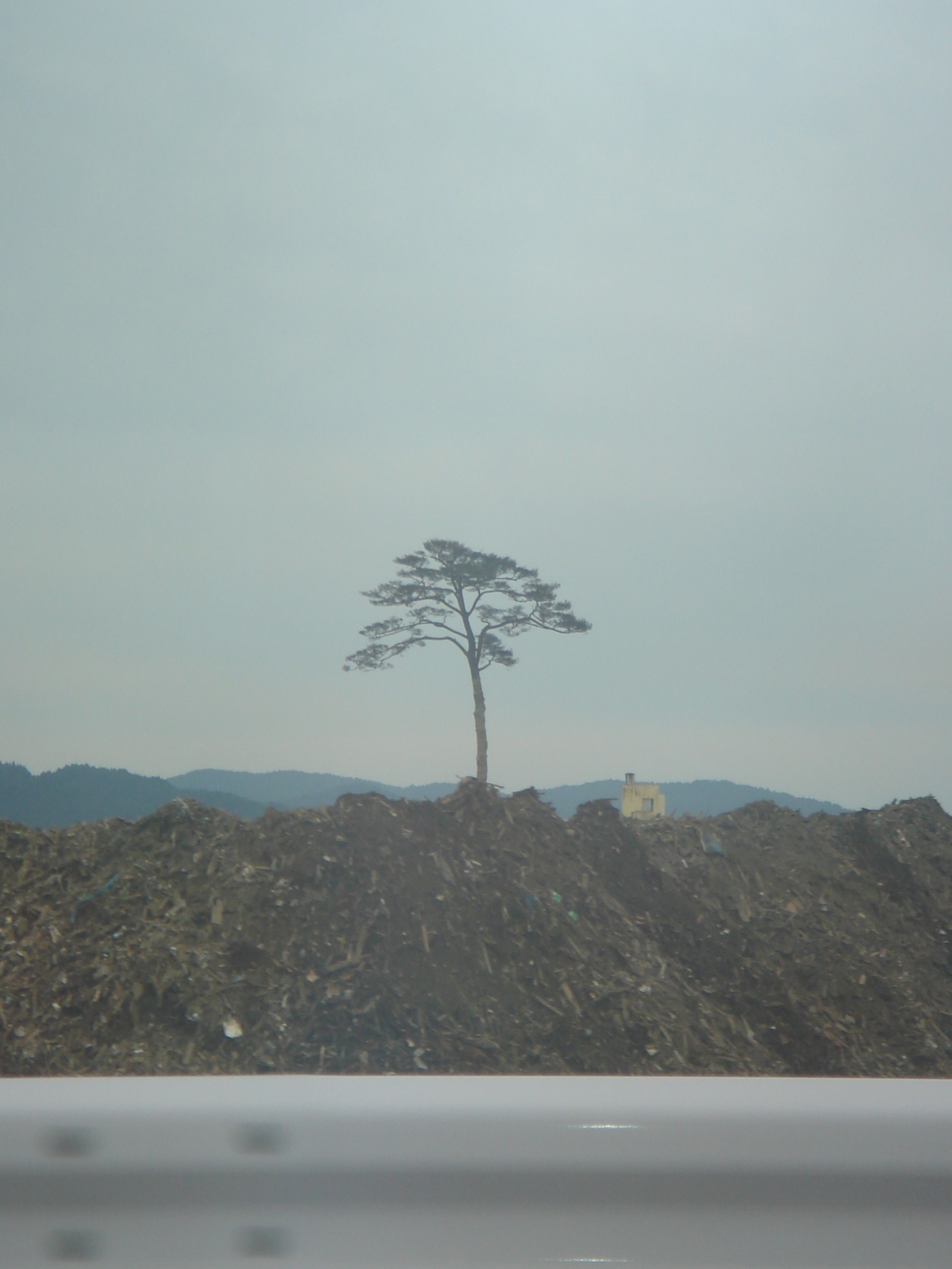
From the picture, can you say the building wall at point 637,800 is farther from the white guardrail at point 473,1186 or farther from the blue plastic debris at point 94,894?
the white guardrail at point 473,1186

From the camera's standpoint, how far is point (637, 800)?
424 cm

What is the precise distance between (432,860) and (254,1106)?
2500 millimetres

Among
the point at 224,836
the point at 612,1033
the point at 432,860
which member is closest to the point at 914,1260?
the point at 612,1033

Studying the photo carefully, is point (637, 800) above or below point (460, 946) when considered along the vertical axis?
above

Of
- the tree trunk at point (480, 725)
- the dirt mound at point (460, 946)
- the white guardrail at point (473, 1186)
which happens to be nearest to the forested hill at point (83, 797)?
the dirt mound at point (460, 946)

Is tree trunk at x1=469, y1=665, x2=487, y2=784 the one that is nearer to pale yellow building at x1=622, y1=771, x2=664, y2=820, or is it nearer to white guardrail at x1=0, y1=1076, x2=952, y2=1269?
pale yellow building at x1=622, y1=771, x2=664, y2=820

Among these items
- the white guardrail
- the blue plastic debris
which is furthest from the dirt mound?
the white guardrail

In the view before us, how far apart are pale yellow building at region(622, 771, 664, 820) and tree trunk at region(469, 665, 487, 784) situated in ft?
2.02

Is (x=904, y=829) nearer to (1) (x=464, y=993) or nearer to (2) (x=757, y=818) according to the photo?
(2) (x=757, y=818)

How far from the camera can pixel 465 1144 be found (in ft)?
3.52

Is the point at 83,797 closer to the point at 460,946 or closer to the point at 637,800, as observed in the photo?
the point at 460,946

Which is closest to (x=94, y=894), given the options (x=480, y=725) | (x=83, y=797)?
(x=83, y=797)

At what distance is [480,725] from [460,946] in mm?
1847

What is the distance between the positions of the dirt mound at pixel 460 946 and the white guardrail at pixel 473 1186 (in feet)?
5.80
